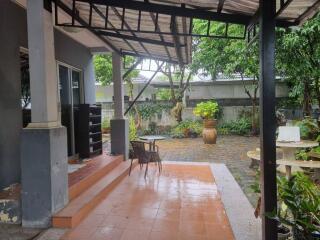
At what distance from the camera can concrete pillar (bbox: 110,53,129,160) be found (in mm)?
7355

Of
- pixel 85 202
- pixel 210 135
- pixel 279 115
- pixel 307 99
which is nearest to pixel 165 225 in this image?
pixel 85 202

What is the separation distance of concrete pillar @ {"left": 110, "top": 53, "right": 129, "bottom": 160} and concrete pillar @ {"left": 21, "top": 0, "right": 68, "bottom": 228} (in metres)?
3.64

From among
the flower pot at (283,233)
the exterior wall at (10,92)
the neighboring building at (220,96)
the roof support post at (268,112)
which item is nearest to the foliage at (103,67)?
the neighboring building at (220,96)

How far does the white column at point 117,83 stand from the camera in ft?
24.3

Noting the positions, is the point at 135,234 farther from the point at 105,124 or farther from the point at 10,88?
the point at 105,124

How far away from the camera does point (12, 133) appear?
4477 mm

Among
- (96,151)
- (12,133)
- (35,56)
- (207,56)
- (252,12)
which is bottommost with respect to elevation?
(96,151)

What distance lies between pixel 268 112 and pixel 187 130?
461 inches

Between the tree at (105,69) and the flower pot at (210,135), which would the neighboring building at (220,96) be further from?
the flower pot at (210,135)

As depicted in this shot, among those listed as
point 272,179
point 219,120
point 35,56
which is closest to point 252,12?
point 272,179

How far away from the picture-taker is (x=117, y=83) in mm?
7441

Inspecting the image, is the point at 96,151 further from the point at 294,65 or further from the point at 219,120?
the point at 219,120

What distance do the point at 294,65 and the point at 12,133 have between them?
258 inches

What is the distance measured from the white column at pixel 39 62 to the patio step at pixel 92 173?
1236 millimetres
